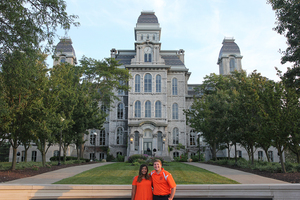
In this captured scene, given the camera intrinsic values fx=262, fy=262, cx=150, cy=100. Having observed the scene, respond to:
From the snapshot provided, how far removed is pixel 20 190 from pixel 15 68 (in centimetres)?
621

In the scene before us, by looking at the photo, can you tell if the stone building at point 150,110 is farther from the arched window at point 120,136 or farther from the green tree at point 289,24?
the green tree at point 289,24

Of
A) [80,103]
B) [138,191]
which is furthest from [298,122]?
[80,103]

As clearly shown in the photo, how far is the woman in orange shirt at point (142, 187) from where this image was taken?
605 centimetres

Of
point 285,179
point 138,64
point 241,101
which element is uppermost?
point 138,64

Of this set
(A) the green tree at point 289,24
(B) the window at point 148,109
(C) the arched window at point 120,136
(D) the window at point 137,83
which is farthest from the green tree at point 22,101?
(C) the arched window at point 120,136

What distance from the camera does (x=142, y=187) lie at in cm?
609

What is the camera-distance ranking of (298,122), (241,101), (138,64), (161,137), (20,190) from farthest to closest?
(138,64), (161,137), (241,101), (298,122), (20,190)

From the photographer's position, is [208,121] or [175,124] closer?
[208,121]

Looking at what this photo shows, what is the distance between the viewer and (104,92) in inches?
1270

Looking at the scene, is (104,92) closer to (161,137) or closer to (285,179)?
(161,137)

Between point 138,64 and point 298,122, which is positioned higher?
point 138,64

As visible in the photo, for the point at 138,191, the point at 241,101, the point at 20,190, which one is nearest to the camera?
the point at 138,191

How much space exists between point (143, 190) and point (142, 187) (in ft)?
0.23

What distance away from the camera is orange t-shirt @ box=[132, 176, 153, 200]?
6.05m
